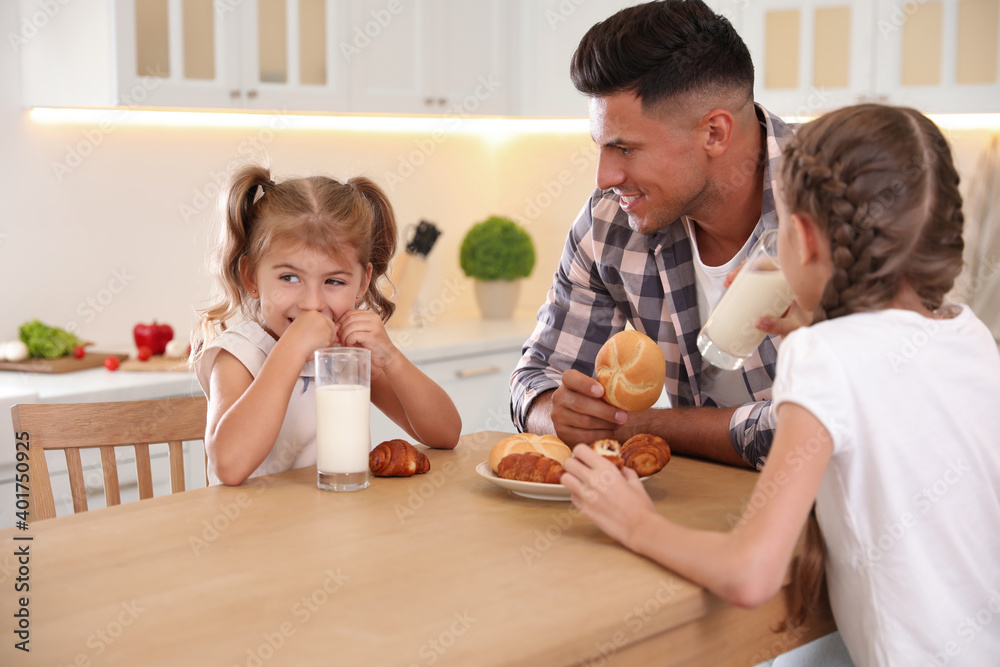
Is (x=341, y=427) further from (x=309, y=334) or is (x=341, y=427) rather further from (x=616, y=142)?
(x=616, y=142)

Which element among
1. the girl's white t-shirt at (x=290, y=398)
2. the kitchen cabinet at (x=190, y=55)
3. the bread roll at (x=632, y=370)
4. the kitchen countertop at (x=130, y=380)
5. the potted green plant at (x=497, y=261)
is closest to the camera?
the bread roll at (x=632, y=370)

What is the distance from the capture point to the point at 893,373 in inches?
38.3

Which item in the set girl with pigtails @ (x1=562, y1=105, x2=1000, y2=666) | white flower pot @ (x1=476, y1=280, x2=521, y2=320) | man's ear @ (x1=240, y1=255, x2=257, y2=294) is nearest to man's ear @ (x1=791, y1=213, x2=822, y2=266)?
girl with pigtails @ (x1=562, y1=105, x2=1000, y2=666)

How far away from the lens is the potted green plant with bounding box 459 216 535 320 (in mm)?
3668

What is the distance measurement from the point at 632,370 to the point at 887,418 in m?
0.38

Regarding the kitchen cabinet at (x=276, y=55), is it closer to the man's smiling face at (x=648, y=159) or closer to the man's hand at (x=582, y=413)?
the man's smiling face at (x=648, y=159)

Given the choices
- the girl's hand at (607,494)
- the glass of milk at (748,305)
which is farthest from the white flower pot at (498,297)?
the girl's hand at (607,494)

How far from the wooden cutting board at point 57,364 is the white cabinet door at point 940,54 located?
7.93 feet

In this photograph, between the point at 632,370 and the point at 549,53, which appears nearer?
the point at 632,370

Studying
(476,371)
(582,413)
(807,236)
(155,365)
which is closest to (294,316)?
(582,413)

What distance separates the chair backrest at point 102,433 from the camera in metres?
1.40

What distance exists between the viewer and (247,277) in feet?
5.47

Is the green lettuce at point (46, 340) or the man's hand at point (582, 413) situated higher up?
the man's hand at point (582, 413)

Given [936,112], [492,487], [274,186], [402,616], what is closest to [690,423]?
[492,487]
